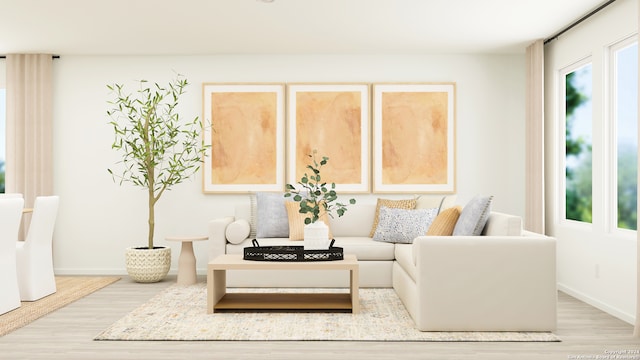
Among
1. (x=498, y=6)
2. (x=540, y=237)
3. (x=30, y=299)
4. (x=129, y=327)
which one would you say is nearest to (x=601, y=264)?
(x=540, y=237)

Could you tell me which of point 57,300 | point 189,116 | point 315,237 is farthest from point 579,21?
point 57,300

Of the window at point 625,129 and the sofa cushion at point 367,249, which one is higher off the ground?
the window at point 625,129

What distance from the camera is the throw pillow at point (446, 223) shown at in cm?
509

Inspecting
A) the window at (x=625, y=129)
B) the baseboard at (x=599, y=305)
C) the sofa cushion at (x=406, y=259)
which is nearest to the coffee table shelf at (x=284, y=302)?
the sofa cushion at (x=406, y=259)

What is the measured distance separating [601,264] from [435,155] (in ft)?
7.70

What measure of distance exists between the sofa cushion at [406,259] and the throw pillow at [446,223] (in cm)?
26

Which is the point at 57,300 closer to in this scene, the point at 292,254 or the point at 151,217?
the point at 151,217

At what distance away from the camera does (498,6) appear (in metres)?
5.27

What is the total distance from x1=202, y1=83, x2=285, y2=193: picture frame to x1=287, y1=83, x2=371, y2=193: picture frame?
131 millimetres

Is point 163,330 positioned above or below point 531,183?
below

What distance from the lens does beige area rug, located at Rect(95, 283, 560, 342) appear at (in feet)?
13.3

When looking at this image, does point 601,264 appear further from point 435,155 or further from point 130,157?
point 130,157

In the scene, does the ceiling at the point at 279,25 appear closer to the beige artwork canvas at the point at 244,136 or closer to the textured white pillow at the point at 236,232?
the beige artwork canvas at the point at 244,136

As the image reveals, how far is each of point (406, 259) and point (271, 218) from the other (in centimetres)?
180
